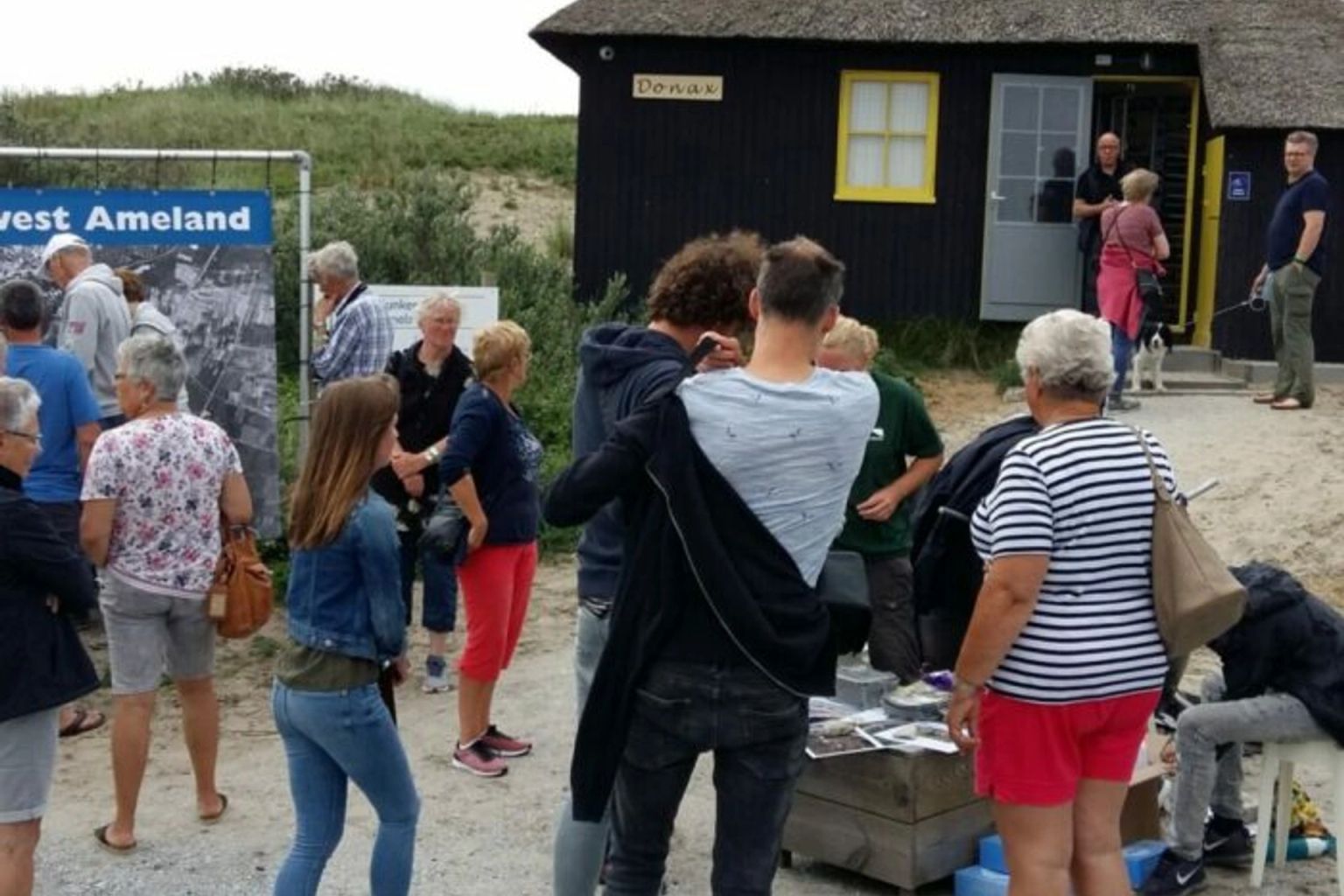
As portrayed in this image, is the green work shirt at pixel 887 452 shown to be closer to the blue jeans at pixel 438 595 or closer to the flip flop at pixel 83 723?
the blue jeans at pixel 438 595

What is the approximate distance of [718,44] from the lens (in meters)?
15.5

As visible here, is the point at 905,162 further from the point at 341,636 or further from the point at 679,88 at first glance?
the point at 341,636

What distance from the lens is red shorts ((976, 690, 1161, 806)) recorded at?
4.10 m

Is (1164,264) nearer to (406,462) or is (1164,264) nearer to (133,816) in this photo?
(406,462)

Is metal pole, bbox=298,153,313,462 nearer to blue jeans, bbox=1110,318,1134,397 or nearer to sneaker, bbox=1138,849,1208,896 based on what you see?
sneaker, bbox=1138,849,1208,896

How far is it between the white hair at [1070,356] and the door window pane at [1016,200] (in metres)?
11.7

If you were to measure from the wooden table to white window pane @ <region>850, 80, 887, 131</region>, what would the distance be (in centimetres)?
1106

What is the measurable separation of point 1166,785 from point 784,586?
2901 mm

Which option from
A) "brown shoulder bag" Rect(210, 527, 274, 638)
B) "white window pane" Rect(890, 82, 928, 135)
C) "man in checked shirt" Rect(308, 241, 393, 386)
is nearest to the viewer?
"brown shoulder bag" Rect(210, 527, 274, 638)

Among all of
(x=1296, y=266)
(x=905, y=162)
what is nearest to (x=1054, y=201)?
(x=905, y=162)

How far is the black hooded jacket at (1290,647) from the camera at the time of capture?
530 cm

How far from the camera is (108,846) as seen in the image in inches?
227

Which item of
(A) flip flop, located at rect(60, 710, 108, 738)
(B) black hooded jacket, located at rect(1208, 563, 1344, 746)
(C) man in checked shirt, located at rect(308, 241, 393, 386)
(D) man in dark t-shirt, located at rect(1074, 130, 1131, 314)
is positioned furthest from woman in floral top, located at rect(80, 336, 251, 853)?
(D) man in dark t-shirt, located at rect(1074, 130, 1131, 314)

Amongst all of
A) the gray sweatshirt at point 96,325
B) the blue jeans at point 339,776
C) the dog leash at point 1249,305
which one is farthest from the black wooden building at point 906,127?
the blue jeans at point 339,776
